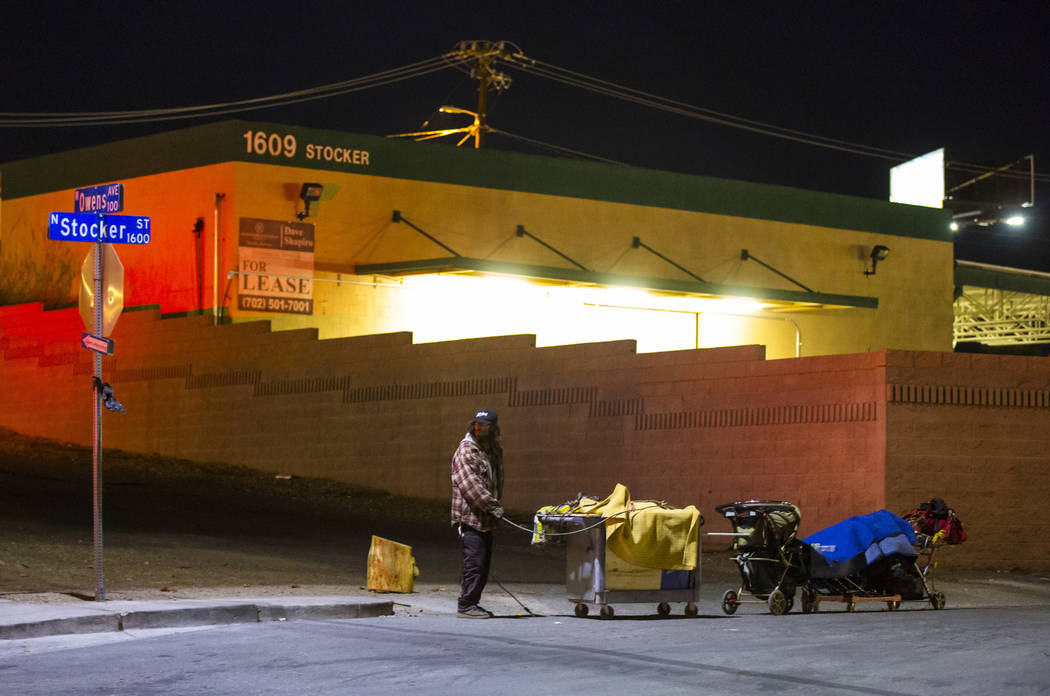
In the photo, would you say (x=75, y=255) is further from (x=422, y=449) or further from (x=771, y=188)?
(x=771, y=188)

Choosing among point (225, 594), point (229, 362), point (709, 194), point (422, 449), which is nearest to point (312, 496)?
point (422, 449)

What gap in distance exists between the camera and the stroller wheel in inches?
555

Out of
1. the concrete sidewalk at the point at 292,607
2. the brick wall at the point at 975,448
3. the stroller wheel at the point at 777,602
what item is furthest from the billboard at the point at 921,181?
the stroller wheel at the point at 777,602

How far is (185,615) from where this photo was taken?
11688 millimetres

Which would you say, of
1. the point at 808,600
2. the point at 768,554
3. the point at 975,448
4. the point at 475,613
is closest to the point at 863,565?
the point at 808,600

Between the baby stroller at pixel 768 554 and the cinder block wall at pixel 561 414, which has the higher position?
the cinder block wall at pixel 561 414

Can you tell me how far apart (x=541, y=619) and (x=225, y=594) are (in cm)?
318

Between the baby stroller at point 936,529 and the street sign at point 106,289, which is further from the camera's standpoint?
the baby stroller at point 936,529

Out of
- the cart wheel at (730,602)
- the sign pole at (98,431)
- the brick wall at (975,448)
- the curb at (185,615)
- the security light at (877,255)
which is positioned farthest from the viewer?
the security light at (877,255)

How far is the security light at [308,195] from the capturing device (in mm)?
31531

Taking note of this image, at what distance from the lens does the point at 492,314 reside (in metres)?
34.5

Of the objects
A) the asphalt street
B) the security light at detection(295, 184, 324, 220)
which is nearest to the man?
the asphalt street

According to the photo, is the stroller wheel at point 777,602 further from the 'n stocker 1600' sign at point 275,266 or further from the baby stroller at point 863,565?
the 'n stocker 1600' sign at point 275,266

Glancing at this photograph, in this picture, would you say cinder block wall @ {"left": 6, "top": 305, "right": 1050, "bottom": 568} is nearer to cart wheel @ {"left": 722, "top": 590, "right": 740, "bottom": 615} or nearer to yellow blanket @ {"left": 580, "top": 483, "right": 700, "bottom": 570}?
cart wheel @ {"left": 722, "top": 590, "right": 740, "bottom": 615}
